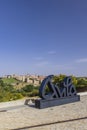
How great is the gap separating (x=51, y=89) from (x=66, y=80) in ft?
7.73

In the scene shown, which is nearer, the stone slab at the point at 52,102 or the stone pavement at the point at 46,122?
the stone pavement at the point at 46,122

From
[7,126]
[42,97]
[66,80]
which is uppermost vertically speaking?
[66,80]

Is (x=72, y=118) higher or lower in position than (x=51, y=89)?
lower

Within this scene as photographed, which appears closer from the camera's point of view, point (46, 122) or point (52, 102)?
point (46, 122)

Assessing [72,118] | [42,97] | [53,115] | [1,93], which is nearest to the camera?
[72,118]

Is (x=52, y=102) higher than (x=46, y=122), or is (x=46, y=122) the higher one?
(x=52, y=102)

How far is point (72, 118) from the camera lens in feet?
50.8

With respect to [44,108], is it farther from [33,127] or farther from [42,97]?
[33,127]

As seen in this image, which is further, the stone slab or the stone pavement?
the stone slab

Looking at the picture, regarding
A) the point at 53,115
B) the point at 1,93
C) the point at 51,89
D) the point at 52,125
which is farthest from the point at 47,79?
the point at 1,93

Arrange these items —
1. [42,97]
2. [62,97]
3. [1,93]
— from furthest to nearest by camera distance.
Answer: [1,93] < [62,97] < [42,97]

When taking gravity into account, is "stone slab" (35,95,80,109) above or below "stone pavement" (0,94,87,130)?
above

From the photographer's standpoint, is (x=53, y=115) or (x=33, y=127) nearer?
(x=33, y=127)

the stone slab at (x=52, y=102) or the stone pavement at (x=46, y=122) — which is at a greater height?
Result: the stone slab at (x=52, y=102)
